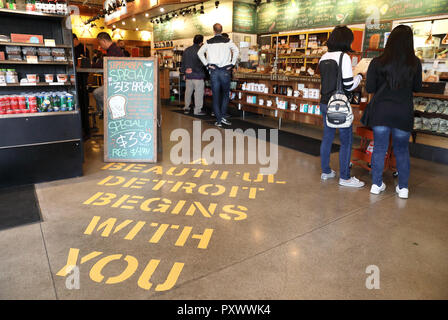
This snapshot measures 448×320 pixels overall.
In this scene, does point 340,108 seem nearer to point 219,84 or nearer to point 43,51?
point 43,51

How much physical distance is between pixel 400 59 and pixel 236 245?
2190mm

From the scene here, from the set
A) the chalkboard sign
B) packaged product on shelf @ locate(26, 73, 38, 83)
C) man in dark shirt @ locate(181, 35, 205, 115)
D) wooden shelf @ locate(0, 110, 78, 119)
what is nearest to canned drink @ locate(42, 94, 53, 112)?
wooden shelf @ locate(0, 110, 78, 119)

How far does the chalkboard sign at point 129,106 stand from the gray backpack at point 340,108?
85.8 inches

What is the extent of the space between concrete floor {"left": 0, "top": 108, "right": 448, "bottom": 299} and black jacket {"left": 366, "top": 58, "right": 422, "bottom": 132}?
0.79 meters

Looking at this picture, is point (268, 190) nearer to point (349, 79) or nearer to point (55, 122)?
point (349, 79)

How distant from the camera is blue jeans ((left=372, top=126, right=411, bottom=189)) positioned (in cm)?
323

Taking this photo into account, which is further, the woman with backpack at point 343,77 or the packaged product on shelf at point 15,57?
the packaged product on shelf at point 15,57

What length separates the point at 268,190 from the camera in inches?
141

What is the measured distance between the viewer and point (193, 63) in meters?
8.11

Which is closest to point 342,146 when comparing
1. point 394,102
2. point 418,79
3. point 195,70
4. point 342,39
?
point 394,102

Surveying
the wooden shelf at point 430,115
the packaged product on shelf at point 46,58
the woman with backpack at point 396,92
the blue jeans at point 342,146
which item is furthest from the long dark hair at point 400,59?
the packaged product on shelf at point 46,58

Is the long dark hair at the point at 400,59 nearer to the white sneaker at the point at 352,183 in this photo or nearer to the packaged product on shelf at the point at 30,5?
the white sneaker at the point at 352,183

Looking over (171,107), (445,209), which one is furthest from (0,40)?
(171,107)

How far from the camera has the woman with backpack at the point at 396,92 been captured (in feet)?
9.75
